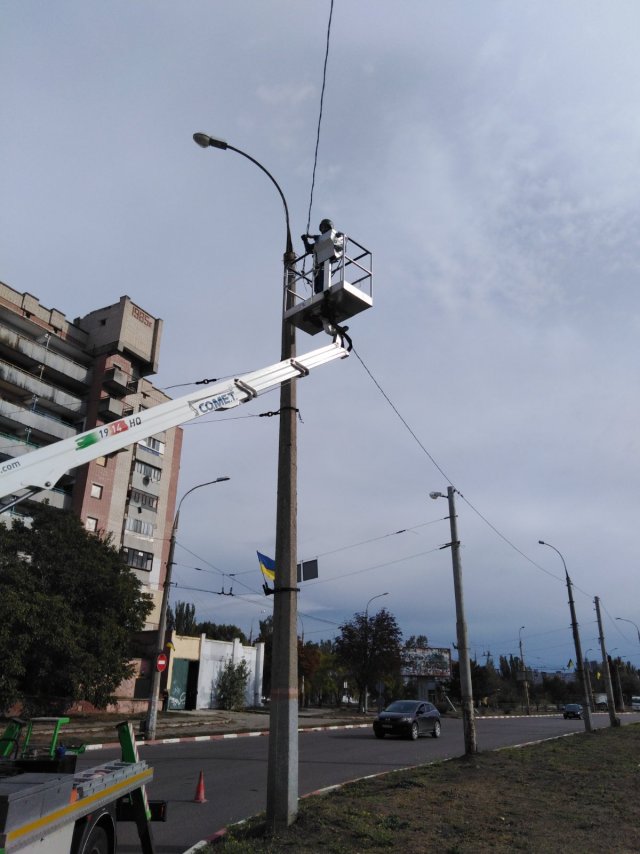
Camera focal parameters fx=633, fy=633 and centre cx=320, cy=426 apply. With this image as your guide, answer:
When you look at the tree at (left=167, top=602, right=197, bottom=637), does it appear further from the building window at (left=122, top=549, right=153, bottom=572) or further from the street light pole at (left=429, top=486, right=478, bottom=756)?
the street light pole at (left=429, top=486, right=478, bottom=756)

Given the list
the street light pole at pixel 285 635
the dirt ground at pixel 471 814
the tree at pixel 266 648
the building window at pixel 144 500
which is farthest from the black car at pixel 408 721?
the building window at pixel 144 500

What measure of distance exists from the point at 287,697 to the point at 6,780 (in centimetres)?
383

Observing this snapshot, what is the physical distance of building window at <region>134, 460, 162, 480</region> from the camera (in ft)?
176

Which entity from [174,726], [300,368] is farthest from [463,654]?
[174,726]

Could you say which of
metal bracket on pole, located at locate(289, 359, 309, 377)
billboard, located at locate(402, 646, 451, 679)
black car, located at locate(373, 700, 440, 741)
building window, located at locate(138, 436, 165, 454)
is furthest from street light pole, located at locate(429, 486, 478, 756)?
billboard, located at locate(402, 646, 451, 679)

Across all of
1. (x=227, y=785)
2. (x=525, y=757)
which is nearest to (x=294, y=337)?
(x=227, y=785)

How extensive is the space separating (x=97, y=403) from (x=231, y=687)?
24877mm

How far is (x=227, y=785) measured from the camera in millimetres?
11828

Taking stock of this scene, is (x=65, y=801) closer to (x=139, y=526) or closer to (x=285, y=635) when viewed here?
(x=285, y=635)

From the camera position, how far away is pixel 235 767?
47.3ft

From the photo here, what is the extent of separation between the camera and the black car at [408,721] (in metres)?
22.5

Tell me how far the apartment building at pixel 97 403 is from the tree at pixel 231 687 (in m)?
11.1

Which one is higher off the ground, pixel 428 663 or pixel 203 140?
pixel 203 140

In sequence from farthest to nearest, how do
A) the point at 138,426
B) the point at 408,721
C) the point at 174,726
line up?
1. the point at 174,726
2. the point at 408,721
3. the point at 138,426
